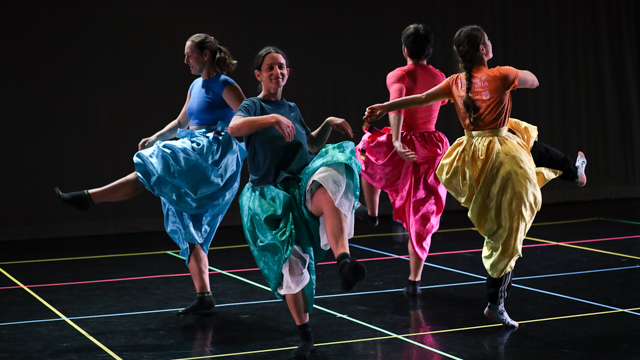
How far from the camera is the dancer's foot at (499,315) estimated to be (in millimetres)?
3457

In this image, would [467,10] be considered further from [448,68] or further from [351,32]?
[351,32]

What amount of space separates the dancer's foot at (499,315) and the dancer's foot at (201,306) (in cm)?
145

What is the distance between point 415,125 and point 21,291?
2.66 meters

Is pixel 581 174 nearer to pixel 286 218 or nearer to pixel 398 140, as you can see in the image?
pixel 398 140

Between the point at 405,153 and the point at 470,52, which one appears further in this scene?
the point at 405,153

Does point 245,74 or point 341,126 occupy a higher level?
point 245,74

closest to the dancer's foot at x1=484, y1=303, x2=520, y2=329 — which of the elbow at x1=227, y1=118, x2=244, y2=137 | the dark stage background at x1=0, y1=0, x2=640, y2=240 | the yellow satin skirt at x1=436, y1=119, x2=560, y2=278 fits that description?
the yellow satin skirt at x1=436, y1=119, x2=560, y2=278

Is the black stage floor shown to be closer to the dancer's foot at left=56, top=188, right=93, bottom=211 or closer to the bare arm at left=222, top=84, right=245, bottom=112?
the dancer's foot at left=56, top=188, right=93, bottom=211

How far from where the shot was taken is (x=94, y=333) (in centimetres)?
360

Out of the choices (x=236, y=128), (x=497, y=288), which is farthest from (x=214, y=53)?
(x=497, y=288)

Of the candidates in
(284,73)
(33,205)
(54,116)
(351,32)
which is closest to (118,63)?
(54,116)

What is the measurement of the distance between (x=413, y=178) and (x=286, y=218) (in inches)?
55.6

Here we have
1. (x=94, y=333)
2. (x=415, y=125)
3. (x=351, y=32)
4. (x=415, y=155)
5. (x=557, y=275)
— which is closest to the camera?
(x=94, y=333)

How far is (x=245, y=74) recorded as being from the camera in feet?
26.4
